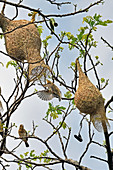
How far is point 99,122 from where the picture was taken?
3.04 meters

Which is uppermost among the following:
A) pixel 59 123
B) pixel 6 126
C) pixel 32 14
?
pixel 32 14

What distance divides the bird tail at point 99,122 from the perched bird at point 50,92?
0.42 metres

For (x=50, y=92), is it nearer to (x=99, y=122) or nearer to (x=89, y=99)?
(x=89, y=99)

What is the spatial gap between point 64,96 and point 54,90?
1110 mm

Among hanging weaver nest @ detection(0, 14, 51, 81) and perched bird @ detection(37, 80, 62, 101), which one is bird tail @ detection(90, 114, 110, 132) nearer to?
perched bird @ detection(37, 80, 62, 101)

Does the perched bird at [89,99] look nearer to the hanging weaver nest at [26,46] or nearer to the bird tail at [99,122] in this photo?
the bird tail at [99,122]

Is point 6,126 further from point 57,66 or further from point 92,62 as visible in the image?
point 92,62

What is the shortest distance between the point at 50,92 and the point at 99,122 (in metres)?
0.63

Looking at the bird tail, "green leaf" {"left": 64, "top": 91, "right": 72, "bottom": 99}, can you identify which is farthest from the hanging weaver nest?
"green leaf" {"left": 64, "top": 91, "right": 72, "bottom": 99}

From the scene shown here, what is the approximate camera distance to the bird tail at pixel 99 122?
2933 millimetres

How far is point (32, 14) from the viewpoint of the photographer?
267 centimetres

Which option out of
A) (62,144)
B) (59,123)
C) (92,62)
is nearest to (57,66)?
(92,62)

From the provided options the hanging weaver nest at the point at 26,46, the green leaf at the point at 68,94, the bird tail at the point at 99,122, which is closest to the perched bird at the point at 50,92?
the hanging weaver nest at the point at 26,46

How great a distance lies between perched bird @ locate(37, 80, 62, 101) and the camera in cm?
284
